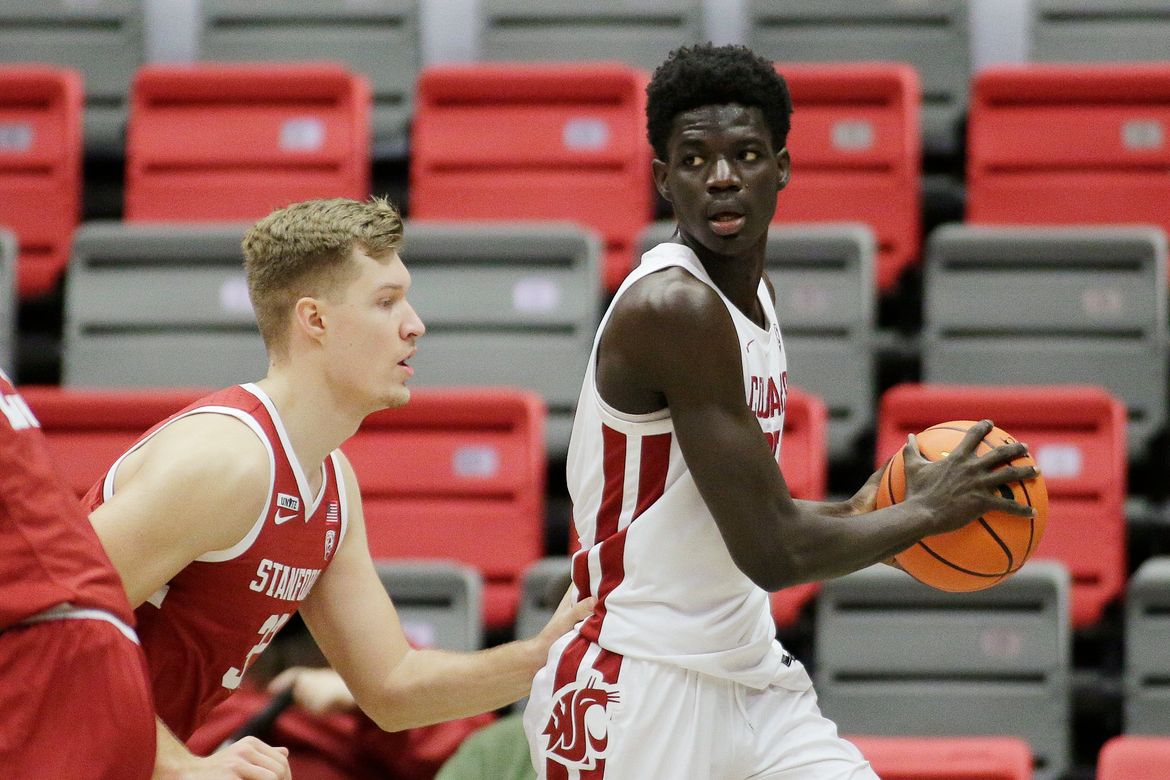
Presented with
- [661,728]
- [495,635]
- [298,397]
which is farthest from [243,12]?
[661,728]

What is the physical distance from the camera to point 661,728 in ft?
8.76

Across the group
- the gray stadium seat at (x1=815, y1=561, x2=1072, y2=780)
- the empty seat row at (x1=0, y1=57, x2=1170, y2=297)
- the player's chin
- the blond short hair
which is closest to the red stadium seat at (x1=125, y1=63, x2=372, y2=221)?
the empty seat row at (x1=0, y1=57, x2=1170, y2=297)

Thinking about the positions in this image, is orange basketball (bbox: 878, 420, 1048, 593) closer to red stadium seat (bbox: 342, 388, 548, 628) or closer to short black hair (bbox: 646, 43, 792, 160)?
short black hair (bbox: 646, 43, 792, 160)

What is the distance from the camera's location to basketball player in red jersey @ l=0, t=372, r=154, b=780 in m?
2.19

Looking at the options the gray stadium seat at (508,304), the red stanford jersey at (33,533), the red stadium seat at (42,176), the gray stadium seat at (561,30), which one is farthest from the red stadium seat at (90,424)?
the red stanford jersey at (33,533)

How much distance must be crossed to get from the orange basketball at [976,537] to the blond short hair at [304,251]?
971 millimetres

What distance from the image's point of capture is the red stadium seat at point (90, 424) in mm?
4691

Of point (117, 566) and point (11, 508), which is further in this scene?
point (117, 566)

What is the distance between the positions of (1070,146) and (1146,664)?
2.06 meters

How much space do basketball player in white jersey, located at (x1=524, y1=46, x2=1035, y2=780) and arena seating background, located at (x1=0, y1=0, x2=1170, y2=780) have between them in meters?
1.55

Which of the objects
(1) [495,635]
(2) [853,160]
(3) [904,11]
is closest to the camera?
(1) [495,635]

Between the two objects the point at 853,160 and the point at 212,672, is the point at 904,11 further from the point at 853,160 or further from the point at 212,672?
the point at 212,672

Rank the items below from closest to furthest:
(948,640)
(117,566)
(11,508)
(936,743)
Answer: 1. (11,508)
2. (117,566)
3. (936,743)
4. (948,640)

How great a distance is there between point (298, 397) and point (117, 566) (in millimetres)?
449
